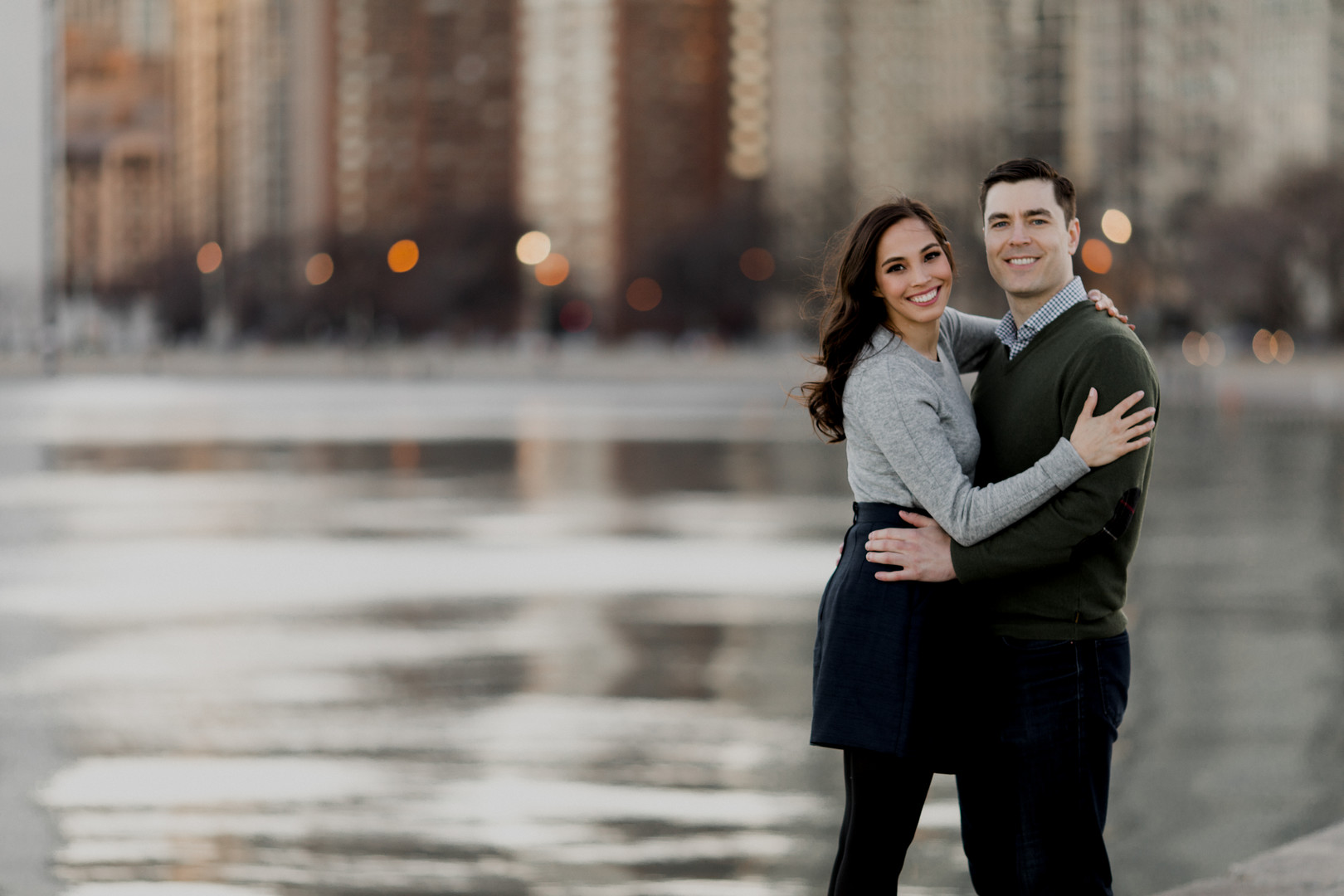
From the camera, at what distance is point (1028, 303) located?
165 inches

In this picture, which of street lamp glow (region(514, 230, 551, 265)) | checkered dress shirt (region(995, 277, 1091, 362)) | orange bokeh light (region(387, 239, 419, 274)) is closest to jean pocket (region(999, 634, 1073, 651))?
checkered dress shirt (region(995, 277, 1091, 362))

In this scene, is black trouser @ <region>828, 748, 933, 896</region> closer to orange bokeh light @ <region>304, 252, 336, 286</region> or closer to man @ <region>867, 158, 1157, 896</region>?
man @ <region>867, 158, 1157, 896</region>

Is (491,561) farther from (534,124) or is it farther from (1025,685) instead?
(534,124)

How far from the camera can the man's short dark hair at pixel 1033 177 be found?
4129 mm

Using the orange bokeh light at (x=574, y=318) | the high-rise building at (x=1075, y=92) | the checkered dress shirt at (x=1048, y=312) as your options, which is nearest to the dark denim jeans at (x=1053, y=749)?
the checkered dress shirt at (x=1048, y=312)

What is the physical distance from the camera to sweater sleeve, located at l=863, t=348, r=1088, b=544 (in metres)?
3.94

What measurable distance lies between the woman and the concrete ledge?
1391 millimetres

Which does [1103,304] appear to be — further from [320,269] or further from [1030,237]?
[320,269]

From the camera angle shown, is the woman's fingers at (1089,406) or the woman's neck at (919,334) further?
the woman's neck at (919,334)

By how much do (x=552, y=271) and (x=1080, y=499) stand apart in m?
146

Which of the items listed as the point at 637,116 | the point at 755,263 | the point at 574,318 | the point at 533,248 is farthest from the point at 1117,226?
the point at 637,116

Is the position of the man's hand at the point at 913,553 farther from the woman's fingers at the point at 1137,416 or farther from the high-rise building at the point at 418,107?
the high-rise building at the point at 418,107

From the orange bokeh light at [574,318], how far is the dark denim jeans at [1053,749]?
146 m

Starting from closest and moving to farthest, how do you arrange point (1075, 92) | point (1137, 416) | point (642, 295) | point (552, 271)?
point (1137, 416)
point (1075, 92)
point (552, 271)
point (642, 295)
